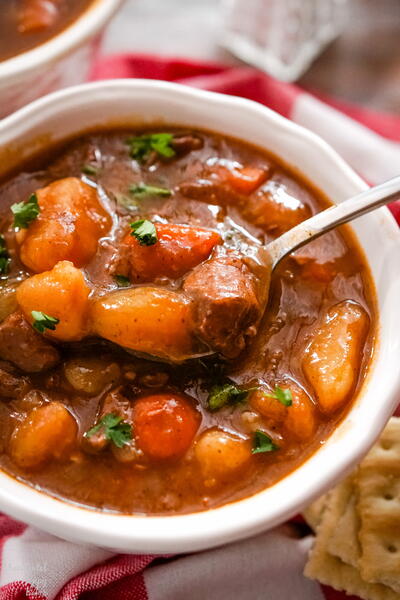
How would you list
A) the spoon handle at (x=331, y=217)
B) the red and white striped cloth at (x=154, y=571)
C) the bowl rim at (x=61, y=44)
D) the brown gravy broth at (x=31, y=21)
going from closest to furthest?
the spoon handle at (x=331, y=217), the red and white striped cloth at (x=154, y=571), the bowl rim at (x=61, y=44), the brown gravy broth at (x=31, y=21)

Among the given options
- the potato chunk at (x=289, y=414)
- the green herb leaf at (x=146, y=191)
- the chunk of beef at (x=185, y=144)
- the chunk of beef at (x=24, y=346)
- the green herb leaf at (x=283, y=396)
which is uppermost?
the chunk of beef at (x=185, y=144)

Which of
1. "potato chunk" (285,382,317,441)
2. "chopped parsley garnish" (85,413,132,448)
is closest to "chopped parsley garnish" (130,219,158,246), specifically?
"chopped parsley garnish" (85,413,132,448)

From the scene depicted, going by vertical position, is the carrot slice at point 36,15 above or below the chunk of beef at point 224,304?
above

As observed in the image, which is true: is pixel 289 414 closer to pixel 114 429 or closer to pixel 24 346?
pixel 114 429

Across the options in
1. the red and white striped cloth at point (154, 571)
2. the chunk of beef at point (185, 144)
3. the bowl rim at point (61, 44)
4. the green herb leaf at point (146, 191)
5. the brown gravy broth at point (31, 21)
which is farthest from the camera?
the brown gravy broth at point (31, 21)

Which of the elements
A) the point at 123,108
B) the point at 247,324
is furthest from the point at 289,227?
the point at 123,108

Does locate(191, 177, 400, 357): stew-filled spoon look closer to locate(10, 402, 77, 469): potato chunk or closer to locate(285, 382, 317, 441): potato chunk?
locate(285, 382, 317, 441): potato chunk

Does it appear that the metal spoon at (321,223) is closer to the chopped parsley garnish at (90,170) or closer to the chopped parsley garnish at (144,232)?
the chopped parsley garnish at (144,232)

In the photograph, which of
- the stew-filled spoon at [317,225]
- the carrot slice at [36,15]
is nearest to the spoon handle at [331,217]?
the stew-filled spoon at [317,225]
